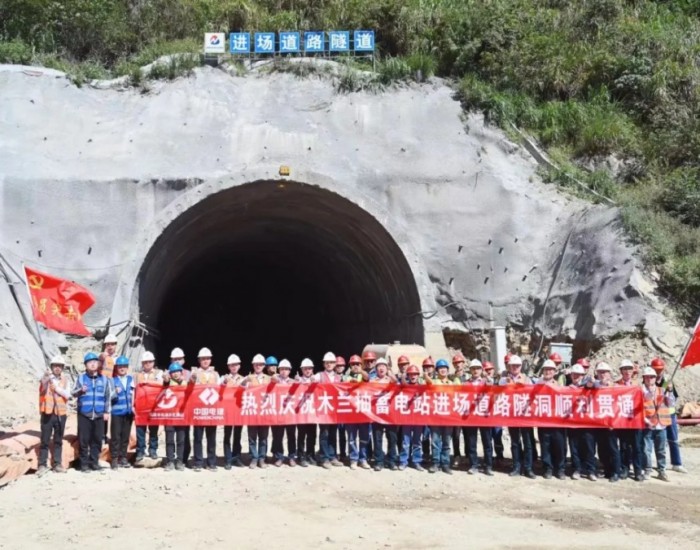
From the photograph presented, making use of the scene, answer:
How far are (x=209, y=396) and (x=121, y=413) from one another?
117 centimetres

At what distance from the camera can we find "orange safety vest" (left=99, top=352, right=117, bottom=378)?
10968mm

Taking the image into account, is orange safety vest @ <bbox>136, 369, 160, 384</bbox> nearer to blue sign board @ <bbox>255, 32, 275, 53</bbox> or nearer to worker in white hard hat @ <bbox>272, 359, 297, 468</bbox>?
worker in white hard hat @ <bbox>272, 359, 297, 468</bbox>

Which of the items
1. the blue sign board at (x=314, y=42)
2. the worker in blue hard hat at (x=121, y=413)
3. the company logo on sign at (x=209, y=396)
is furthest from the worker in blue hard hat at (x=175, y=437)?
the blue sign board at (x=314, y=42)

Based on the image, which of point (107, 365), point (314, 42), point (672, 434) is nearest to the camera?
point (107, 365)

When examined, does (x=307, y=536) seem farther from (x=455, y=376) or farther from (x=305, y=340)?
(x=305, y=340)

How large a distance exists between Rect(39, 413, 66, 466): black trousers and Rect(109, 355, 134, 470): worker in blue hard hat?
65 centimetres

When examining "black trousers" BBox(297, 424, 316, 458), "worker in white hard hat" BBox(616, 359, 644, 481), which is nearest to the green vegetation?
"worker in white hard hat" BBox(616, 359, 644, 481)

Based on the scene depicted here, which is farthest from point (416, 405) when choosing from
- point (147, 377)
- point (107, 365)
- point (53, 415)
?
point (53, 415)

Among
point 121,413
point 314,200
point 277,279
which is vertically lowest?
point 121,413

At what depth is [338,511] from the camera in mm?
8500

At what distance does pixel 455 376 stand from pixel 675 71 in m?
14.2

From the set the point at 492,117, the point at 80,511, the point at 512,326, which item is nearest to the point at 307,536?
the point at 80,511

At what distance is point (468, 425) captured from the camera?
36.1 feet

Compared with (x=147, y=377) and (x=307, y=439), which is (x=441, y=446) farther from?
(x=147, y=377)
